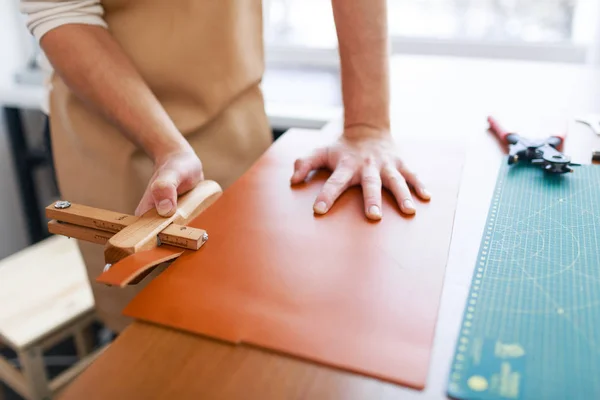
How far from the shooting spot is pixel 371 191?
71 cm

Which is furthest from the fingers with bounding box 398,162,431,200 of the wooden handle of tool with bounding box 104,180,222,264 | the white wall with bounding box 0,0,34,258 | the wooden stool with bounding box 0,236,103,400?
the white wall with bounding box 0,0,34,258

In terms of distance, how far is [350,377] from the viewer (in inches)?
17.3

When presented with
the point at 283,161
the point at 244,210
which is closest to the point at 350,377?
the point at 244,210

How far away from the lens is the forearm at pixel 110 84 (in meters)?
0.82

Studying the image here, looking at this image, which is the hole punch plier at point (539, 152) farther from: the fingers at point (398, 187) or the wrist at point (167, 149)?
the wrist at point (167, 149)

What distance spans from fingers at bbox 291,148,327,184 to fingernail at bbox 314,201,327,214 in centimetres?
9

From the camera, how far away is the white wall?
190cm

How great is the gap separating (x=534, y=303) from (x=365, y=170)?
314 millimetres

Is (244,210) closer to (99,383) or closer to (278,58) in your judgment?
(99,383)

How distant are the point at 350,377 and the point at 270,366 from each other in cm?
6

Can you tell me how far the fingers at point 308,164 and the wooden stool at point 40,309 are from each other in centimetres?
82

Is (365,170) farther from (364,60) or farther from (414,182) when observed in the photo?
(364,60)

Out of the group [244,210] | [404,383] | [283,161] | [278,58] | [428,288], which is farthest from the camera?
[278,58]

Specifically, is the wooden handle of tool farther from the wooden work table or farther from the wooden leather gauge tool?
the wooden work table
